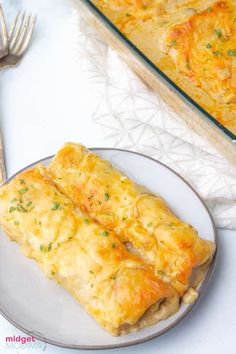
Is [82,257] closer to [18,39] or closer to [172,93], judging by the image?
[172,93]

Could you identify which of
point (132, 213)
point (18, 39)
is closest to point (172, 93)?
point (132, 213)

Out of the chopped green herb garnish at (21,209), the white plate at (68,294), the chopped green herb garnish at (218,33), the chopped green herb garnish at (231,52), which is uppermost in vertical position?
the chopped green herb garnish at (21,209)

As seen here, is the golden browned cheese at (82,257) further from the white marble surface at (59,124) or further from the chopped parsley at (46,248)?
the white marble surface at (59,124)

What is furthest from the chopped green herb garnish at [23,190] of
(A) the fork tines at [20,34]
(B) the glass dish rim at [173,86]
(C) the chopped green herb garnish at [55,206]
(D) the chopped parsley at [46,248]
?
(A) the fork tines at [20,34]

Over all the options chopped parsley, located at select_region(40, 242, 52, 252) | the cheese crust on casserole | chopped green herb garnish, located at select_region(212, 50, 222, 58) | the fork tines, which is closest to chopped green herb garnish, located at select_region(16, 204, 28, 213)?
chopped parsley, located at select_region(40, 242, 52, 252)

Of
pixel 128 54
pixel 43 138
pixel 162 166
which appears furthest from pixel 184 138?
pixel 43 138

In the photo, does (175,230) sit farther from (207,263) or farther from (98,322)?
(98,322)
